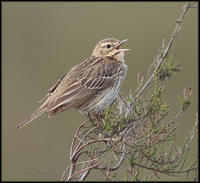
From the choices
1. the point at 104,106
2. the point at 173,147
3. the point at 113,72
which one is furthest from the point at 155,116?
the point at 113,72

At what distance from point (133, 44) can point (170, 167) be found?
11749 mm

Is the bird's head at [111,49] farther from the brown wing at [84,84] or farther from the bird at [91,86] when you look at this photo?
the brown wing at [84,84]

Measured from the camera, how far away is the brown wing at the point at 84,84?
21.7 feet

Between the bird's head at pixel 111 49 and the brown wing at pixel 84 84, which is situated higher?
the bird's head at pixel 111 49

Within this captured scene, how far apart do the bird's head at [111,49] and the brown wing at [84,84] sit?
14 centimetres

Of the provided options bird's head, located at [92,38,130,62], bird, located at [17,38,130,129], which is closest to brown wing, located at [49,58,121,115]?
bird, located at [17,38,130,129]

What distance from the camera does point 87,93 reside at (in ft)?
23.0

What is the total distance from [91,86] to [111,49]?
1.01 meters

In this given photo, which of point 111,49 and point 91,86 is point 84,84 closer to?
point 91,86

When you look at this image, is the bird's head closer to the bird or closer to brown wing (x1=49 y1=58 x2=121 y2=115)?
the bird

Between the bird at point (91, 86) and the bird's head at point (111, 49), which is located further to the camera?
the bird's head at point (111, 49)

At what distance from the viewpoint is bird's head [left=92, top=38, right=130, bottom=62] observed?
7.75 m

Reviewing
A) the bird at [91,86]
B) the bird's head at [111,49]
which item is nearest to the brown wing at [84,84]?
the bird at [91,86]

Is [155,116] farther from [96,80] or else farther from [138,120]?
[96,80]
